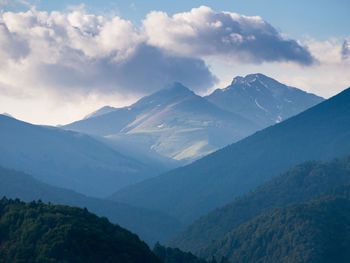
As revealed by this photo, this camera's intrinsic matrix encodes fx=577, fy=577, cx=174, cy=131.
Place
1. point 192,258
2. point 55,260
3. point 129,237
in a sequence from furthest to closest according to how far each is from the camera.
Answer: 1. point 192,258
2. point 129,237
3. point 55,260

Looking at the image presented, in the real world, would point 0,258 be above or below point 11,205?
below

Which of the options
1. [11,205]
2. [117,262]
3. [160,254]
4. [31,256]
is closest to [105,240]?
[117,262]

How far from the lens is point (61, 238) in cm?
12312

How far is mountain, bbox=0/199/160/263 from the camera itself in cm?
12056

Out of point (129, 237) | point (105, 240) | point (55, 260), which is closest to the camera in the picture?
point (55, 260)

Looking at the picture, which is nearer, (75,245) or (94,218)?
(75,245)

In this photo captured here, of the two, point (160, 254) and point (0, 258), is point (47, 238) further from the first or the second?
point (160, 254)

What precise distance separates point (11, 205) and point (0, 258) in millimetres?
25990

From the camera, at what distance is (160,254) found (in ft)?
593

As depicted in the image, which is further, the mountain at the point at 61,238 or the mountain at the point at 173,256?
the mountain at the point at 173,256

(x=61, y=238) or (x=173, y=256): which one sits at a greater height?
(x=61, y=238)

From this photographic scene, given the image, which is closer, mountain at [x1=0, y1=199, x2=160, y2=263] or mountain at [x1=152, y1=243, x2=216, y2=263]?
mountain at [x1=0, y1=199, x2=160, y2=263]

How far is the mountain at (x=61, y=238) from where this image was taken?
121 meters

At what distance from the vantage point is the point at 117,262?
121688mm
